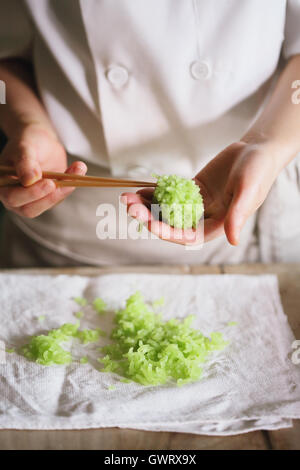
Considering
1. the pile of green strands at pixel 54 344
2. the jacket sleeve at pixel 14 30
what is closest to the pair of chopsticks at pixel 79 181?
the pile of green strands at pixel 54 344

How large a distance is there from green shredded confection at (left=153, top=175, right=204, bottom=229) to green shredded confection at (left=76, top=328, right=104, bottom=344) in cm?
28

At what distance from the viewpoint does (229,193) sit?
847mm

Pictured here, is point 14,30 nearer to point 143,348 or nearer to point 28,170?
point 28,170

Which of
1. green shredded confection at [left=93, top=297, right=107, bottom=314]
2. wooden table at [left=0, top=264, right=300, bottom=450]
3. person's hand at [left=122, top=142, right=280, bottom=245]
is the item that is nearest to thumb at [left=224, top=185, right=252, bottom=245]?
person's hand at [left=122, top=142, right=280, bottom=245]

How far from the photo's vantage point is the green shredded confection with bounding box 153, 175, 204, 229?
83 cm

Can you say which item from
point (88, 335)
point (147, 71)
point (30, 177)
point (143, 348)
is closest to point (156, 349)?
point (143, 348)

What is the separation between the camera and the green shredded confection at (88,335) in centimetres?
95

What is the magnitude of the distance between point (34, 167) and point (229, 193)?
344 millimetres

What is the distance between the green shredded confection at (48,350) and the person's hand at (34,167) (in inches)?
9.5

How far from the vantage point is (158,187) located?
0.86 meters

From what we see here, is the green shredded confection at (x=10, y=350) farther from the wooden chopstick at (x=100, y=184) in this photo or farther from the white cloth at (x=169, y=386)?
the wooden chopstick at (x=100, y=184)

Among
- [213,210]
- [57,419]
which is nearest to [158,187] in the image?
[213,210]

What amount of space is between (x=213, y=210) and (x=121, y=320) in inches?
11.3
